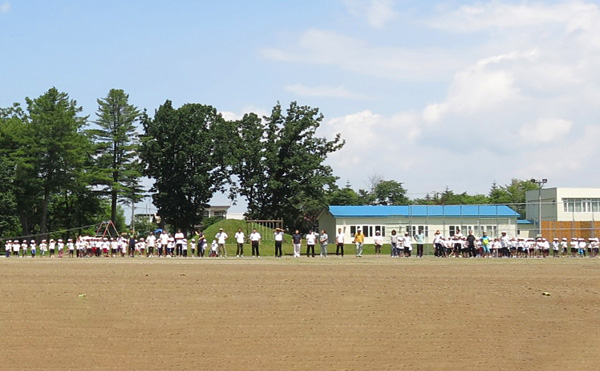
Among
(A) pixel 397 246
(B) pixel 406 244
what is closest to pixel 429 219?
(A) pixel 397 246

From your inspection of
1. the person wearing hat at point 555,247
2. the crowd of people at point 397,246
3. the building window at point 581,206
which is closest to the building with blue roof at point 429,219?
the person wearing hat at point 555,247

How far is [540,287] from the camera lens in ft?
85.9

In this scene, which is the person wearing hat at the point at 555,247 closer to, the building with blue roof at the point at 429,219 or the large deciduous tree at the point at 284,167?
the building with blue roof at the point at 429,219

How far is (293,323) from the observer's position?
21.2 metres

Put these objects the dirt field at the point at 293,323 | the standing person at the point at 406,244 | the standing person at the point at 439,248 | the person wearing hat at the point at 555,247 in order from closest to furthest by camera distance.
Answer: the dirt field at the point at 293,323 < the standing person at the point at 406,244 < the standing person at the point at 439,248 < the person wearing hat at the point at 555,247

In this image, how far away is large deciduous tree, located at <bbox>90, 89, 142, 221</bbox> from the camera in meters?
81.6

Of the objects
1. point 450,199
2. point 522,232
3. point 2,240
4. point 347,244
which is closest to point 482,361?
point 522,232

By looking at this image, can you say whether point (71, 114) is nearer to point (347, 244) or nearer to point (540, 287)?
point (347, 244)

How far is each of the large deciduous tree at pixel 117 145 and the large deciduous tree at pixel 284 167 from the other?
10907mm

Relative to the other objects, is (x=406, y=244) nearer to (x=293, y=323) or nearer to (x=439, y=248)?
(x=439, y=248)

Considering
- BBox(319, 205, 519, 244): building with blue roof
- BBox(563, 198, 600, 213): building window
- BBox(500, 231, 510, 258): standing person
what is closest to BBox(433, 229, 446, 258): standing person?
BBox(500, 231, 510, 258): standing person

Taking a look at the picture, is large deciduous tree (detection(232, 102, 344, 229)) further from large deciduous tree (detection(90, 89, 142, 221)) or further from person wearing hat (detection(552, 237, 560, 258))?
person wearing hat (detection(552, 237, 560, 258))

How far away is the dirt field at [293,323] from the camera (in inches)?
759

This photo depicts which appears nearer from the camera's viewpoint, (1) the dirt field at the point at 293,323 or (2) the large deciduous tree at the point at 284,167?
(1) the dirt field at the point at 293,323
